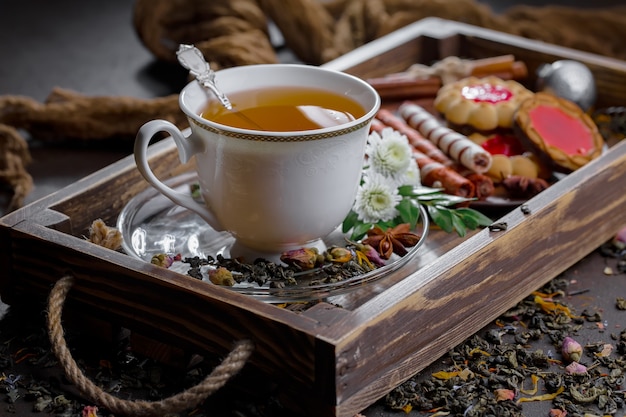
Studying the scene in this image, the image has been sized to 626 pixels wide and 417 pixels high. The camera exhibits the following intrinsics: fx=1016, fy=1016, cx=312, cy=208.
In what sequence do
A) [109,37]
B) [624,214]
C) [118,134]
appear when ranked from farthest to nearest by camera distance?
1. [109,37]
2. [118,134]
3. [624,214]

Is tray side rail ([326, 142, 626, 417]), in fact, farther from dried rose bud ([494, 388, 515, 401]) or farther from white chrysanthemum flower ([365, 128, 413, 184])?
white chrysanthemum flower ([365, 128, 413, 184])

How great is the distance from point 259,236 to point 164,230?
145 millimetres

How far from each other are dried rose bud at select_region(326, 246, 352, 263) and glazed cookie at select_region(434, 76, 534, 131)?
1.43 ft

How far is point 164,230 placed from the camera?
3.89 ft

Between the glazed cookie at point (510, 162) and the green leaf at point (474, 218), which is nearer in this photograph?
the green leaf at point (474, 218)

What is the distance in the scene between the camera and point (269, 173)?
3.43 ft

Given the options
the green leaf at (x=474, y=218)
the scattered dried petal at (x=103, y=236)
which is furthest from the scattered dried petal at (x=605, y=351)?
the scattered dried petal at (x=103, y=236)

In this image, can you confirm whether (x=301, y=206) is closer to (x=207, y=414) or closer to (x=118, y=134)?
(x=207, y=414)

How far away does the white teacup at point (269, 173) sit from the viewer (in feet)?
3.38

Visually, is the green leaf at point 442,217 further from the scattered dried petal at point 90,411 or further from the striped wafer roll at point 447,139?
the scattered dried petal at point 90,411

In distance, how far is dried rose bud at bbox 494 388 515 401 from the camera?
1018 mm

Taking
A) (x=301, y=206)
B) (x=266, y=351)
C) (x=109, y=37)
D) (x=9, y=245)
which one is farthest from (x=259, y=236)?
(x=109, y=37)

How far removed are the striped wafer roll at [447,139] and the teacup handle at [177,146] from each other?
42cm

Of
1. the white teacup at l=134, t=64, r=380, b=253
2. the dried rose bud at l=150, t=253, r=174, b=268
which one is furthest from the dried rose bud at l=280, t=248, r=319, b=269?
the dried rose bud at l=150, t=253, r=174, b=268
